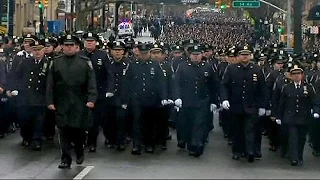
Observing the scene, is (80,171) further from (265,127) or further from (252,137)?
(265,127)

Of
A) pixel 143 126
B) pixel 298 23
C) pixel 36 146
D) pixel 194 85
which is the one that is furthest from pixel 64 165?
pixel 298 23

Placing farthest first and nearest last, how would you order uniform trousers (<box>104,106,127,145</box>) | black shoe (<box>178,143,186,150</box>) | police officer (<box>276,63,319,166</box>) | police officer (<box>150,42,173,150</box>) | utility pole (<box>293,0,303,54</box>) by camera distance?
utility pole (<box>293,0,303,54</box>)
black shoe (<box>178,143,186,150</box>)
police officer (<box>150,42,173,150</box>)
uniform trousers (<box>104,106,127,145</box>)
police officer (<box>276,63,319,166</box>)

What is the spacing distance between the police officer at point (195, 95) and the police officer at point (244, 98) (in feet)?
1.63

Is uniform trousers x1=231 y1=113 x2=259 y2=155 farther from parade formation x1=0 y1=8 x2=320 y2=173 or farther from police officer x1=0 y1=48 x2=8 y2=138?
police officer x1=0 y1=48 x2=8 y2=138

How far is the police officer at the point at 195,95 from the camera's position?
1725cm

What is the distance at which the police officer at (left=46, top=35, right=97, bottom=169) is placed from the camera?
14727 mm

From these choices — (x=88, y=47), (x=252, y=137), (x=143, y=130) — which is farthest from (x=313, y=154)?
(x=88, y=47)

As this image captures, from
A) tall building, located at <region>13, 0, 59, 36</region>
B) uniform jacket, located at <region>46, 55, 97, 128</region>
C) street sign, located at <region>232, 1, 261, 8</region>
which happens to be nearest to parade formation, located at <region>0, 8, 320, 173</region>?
uniform jacket, located at <region>46, 55, 97, 128</region>

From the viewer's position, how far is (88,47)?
17891 mm

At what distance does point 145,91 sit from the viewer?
17828mm

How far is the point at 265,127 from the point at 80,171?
7879 mm

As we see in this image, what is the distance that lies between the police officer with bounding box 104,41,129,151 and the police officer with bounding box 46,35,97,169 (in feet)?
9.47

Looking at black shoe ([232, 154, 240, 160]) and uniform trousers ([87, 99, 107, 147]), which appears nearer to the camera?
black shoe ([232, 154, 240, 160])

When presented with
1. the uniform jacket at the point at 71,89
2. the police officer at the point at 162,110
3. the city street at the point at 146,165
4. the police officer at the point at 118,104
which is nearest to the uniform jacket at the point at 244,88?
the city street at the point at 146,165
